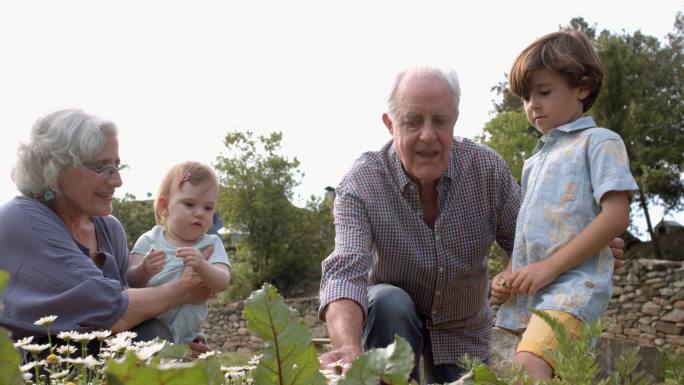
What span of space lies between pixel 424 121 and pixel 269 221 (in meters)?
25.6

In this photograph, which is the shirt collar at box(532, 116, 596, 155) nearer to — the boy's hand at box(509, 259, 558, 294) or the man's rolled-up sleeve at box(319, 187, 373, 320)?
the boy's hand at box(509, 259, 558, 294)

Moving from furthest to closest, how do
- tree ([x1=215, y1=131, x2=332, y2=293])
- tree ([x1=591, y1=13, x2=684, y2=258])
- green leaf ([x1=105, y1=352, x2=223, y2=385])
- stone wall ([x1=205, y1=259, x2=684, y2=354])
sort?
tree ([x1=215, y1=131, x2=332, y2=293])
tree ([x1=591, y1=13, x2=684, y2=258])
stone wall ([x1=205, y1=259, x2=684, y2=354])
green leaf ([x1=105, y1=352, x2=223, y2=385])

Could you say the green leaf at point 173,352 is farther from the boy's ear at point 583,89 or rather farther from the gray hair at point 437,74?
the boy's ear at point 583,89

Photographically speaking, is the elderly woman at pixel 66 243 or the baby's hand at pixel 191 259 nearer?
the elderly woman at pixel 66 243

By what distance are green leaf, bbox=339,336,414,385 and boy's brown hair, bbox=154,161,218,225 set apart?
2.87m

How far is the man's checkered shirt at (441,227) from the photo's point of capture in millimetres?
3197

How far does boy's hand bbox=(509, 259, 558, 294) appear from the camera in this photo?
2.48 m

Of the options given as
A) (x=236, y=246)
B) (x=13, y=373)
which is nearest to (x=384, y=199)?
(x=13, y=373)

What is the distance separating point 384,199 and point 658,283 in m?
13.2

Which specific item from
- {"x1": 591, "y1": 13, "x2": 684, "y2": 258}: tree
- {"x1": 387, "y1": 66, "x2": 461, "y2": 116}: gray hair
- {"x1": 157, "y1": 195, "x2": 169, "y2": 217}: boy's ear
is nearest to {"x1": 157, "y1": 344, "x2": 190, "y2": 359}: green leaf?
{"x1": 387, "y1": 66, "x2": 461, "y2": 116}: gray hair

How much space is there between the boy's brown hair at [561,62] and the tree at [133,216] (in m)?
27.6

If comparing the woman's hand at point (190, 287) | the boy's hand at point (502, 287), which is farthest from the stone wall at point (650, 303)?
the woman's hand at point (190, 287)

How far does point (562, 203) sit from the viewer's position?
268 centimetres

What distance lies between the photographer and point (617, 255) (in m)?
2.85
